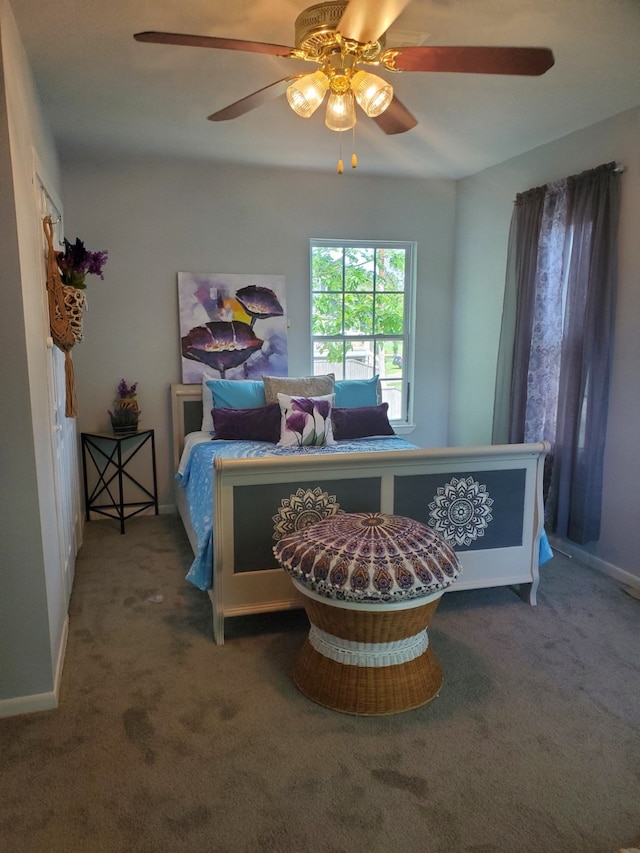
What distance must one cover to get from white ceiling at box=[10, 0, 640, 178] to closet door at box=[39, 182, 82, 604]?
577mm

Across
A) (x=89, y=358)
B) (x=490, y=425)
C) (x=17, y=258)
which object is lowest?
(x=490, y=425)

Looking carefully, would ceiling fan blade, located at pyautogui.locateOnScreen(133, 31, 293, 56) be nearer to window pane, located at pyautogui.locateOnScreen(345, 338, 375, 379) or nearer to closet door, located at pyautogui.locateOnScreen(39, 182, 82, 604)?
closet door, located at pyautogui.locateOnScreen(39, 182, 82, 604)

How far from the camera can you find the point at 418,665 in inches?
90.1

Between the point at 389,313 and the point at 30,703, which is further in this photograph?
the point at 389,313

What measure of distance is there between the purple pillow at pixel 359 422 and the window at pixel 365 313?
788mm

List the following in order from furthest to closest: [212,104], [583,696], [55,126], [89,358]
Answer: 1. [89,358]
2. [55,126]
3. [212,104]
4. [583,696]

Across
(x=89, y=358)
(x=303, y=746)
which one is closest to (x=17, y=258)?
(x=303, y=746)

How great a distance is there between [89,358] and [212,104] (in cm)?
198

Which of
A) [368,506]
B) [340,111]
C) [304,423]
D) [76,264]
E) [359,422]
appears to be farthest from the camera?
[359,422]

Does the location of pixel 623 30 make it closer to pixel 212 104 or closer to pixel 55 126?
pixel 212 104

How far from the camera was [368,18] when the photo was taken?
161 cm

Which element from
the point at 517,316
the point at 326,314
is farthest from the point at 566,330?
the point at 326,314

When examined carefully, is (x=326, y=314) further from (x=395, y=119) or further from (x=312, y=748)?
(x=312, y=748)

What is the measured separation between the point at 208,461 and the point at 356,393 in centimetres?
137
